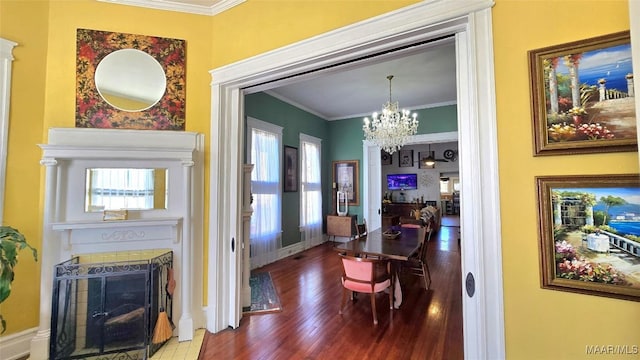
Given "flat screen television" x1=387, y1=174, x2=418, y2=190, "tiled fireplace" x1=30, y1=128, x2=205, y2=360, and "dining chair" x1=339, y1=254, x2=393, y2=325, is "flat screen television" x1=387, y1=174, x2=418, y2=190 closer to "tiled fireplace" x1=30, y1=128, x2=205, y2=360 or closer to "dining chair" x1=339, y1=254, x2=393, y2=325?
"dining chair" x1=339, y1=254, x2=393, y2=325

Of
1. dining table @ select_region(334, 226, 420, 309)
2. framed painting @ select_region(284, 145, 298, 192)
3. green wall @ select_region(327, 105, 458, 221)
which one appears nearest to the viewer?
dining table @ select_region(334, 226, 420, 309)

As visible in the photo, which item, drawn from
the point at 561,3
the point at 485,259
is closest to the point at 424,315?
the point at 485,259

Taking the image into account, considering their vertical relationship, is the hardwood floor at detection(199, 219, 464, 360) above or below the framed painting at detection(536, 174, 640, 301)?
below

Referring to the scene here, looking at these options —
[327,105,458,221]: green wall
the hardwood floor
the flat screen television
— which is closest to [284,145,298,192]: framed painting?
[327,105,458,221]: green wall

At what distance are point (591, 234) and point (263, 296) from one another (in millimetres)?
→ 3111

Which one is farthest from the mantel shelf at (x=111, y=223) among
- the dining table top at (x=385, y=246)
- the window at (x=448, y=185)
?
the window at (x=448, y=185)

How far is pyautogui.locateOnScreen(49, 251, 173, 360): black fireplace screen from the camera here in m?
2.02

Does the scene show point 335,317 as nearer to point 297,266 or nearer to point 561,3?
point 297,266

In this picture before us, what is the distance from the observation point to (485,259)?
1.31 m

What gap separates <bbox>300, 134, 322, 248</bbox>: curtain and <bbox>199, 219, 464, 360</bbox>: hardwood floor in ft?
6.56

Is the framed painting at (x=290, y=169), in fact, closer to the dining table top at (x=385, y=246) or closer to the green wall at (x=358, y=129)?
the green wall at (x=358, y=129)

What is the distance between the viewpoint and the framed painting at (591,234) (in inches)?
40.4

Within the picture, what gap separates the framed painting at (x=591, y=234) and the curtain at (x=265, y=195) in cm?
388

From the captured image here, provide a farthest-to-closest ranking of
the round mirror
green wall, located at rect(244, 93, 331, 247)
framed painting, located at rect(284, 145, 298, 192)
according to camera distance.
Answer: framed painting, located at rect(284, 145, 298, 192) → green wall, located at rect(244, 93, 331, 247) → the round mirror
